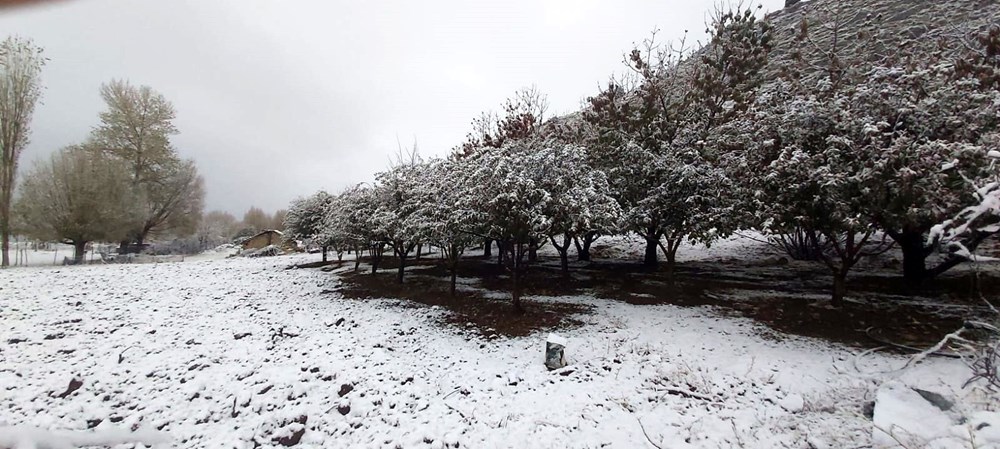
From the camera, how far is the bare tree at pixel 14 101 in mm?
2133

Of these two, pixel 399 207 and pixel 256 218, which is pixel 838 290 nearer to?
pixel 399 207

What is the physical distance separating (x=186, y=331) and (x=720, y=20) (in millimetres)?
20168

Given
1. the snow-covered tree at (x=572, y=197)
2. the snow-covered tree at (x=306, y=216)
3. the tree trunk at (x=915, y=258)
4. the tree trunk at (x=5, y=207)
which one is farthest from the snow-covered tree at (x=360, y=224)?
the tree trunk at (x=915, y=258)

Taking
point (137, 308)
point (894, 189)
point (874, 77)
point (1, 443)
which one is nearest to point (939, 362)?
point (894, 189)

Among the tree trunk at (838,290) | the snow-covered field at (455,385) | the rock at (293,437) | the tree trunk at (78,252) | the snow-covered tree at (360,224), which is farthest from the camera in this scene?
the tree trunk at (78,252)

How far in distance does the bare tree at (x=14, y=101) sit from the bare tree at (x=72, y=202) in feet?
33.2

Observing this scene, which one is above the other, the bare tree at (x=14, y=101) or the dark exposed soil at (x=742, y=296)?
the bare tree at (x=14, y=101)

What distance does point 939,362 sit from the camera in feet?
19.1

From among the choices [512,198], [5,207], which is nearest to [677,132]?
[512,198]

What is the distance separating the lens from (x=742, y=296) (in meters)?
10.6

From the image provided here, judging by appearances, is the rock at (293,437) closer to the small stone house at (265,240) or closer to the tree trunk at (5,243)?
the tree trunk at (5,243)

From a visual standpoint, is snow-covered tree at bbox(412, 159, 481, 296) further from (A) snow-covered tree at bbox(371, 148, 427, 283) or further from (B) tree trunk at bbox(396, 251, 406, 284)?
A: (B) tree trunk at bbox(396, 251, 406, 284)

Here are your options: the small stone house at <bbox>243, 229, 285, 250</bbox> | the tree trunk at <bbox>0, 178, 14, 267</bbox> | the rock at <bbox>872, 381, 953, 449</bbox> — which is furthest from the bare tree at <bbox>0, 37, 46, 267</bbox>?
the small stone house at <bbox>243, 229, 285, 250</bbox>

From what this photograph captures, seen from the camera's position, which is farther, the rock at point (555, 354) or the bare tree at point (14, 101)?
the rock at point (555, 354)
